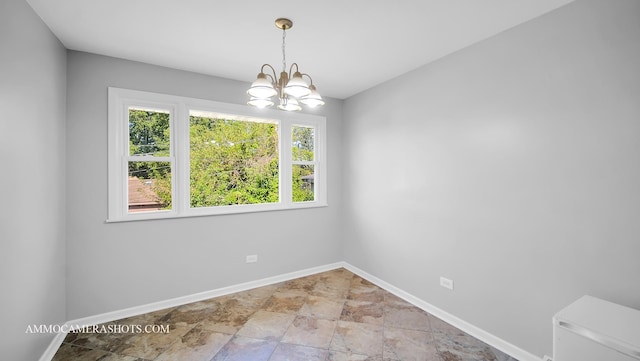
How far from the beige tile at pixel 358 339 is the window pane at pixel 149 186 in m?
2.33

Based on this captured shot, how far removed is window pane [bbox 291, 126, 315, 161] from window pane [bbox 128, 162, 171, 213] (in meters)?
1.67

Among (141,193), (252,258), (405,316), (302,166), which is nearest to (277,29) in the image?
(302,166)

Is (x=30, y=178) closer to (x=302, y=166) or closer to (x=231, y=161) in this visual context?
(x=231, y=161)

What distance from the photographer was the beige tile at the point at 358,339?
231 cm

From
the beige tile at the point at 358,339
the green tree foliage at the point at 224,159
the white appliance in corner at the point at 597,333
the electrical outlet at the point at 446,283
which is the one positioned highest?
the green tree foliage at the point at 224,159

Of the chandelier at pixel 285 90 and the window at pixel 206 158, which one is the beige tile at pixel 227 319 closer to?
the window at pixel 206 158

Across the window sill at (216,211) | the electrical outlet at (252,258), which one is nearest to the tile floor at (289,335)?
the electrical outlet at (252,258)

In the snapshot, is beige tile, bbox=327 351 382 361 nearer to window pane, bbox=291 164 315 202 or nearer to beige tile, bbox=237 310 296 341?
beige tile, bbox=237 310 296 341

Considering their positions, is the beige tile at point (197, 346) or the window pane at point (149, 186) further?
the window pane at point (149, 186)

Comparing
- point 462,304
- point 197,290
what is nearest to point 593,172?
point 462,304

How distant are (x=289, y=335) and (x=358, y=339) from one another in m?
0.64

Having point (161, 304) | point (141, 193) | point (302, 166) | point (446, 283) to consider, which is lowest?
point (161, 304)

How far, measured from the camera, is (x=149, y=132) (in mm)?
3049

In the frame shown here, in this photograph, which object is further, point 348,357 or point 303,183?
point 303,183
